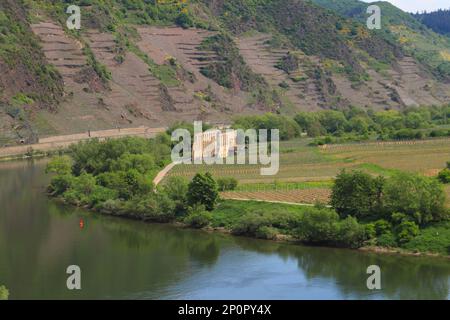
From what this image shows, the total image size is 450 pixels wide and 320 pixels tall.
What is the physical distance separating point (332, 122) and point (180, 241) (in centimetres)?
8700

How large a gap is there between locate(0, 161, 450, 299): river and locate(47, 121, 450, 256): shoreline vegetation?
3.68ft

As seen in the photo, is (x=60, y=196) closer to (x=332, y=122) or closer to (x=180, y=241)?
(x=180, y=241)

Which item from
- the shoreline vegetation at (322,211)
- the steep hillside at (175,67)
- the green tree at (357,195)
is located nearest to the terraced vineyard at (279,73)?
the steep hillside at (175,67)

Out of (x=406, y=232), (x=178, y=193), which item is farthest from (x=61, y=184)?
(x=406, y=232)

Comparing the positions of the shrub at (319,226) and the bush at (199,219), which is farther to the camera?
the bush at (199,219)

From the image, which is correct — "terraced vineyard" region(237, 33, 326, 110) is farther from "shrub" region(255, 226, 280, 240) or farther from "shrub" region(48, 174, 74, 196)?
"shrub" region(255, 226, 280, 240)

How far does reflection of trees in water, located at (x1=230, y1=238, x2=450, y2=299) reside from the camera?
4291 centimetres

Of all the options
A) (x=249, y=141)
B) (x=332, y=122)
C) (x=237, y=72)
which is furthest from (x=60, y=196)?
(x=237, y=72)

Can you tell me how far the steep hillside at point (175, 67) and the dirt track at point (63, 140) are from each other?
190cm

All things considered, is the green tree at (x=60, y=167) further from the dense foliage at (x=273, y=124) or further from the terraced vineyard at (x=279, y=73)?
the terraced vineyard at (x=279, y=73)

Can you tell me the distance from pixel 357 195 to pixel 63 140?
67.0 metres

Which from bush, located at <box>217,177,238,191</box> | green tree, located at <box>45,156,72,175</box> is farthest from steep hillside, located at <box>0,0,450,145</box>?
bush, located at <box>217,177,238,191</box>

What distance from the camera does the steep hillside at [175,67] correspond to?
124 metres

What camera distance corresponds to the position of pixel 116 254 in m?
51.2
